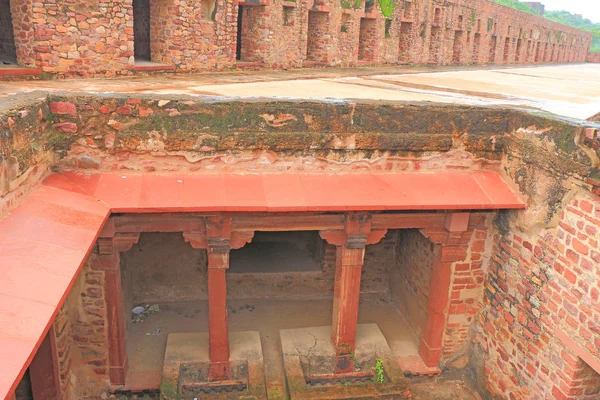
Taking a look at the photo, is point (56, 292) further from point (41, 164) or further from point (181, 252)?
point (181, 252)

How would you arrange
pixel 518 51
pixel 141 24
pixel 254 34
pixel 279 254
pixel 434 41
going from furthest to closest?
pixel 518 51 → pixel 434 41 → pixel 141 24 → pixel 254 34 → pixel 279 254

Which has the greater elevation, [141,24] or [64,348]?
[141,24]

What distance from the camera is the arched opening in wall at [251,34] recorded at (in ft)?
33.9

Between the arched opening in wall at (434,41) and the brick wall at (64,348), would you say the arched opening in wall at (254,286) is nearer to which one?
the brick wall at (64,348)

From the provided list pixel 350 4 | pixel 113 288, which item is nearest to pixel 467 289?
pixel 113 288

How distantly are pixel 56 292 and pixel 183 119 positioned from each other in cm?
226

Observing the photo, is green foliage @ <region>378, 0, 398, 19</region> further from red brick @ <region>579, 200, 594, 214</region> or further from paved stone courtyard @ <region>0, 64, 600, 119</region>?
red brick @ <region>579, 200, 594, 214</region>

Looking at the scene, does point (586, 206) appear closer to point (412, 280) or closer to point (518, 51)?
point (412, 280)

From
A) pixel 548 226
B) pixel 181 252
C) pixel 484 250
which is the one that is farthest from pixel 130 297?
pixel 548 226

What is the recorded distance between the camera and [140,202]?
4.32 meters

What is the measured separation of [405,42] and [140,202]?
1248cm

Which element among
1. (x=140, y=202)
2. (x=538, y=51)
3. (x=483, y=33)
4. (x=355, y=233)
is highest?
(x=483, y=33)

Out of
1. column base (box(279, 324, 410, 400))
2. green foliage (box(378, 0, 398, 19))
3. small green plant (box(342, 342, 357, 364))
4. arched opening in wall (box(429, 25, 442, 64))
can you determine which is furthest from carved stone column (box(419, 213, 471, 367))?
arched opening in wall (box(429, 25, 442, 64))

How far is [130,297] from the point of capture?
694 cm
